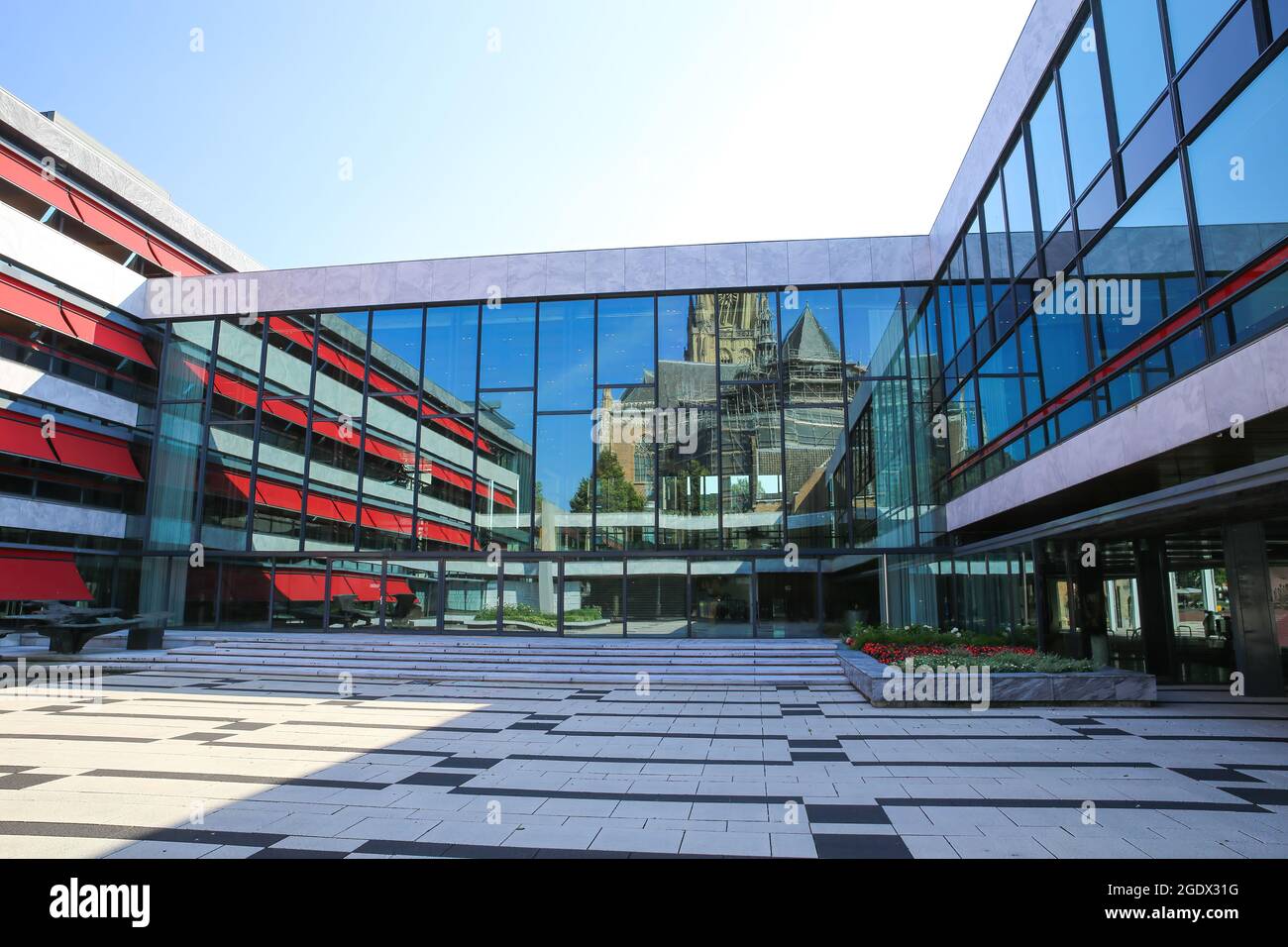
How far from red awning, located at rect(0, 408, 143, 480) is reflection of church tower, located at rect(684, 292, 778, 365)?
683 inches

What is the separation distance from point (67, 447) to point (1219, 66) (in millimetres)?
26583

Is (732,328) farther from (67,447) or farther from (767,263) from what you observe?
(67,447)

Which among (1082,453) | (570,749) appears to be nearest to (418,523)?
(570,749)

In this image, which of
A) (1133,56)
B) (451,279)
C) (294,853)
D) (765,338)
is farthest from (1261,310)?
(451,279)

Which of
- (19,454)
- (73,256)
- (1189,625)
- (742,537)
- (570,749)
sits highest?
(73,256)

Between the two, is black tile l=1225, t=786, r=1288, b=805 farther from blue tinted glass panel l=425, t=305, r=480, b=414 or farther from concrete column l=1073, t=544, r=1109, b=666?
blue tinted glass panel l=425, t=305, r=480, b=414

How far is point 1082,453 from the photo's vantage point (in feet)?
36.6

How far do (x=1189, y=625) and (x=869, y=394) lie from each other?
9.28 metres

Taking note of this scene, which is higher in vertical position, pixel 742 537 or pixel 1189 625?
pixel 742 537

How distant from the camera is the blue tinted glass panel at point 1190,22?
881 centimetres

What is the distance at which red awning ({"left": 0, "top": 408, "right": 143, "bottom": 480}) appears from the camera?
20141mm

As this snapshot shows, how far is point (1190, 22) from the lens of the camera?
30.3 ft

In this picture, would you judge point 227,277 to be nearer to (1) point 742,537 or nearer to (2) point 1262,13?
(1) point 742,537

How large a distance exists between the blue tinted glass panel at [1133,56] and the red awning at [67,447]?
2576 cm
